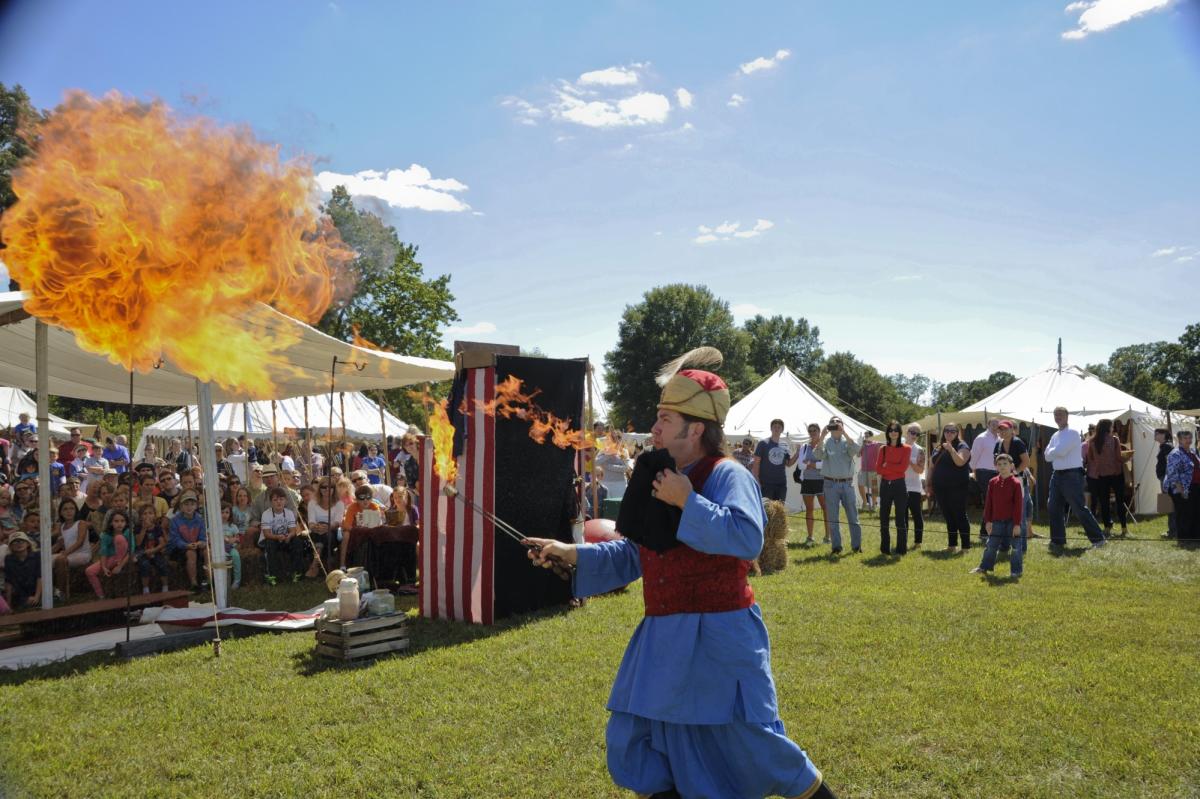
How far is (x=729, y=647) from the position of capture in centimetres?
270

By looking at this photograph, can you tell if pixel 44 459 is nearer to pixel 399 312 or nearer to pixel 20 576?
pixel 20 576

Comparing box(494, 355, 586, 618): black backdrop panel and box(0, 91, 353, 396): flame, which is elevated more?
box(0, 91, 353, 396): flame

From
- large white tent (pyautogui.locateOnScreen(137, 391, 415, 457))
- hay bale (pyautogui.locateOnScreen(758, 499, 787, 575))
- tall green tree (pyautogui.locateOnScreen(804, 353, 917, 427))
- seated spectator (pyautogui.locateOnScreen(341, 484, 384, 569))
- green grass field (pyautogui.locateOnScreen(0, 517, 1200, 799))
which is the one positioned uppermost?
tall green tree (pyautogui.locateOnScreen(804, 353, 917, 427))

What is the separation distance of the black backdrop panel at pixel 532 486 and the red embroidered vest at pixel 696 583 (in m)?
5.02

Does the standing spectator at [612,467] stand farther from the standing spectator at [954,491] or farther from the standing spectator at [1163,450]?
the standing spectator at [1163,450]

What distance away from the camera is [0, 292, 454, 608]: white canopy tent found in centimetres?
773

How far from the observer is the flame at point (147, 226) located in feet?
17.7

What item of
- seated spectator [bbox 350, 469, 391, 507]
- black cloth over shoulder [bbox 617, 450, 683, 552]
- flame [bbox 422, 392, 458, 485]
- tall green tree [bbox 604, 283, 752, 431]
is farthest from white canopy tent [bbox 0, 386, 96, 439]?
tall green tree [bbox 604, 283, 752, 431]

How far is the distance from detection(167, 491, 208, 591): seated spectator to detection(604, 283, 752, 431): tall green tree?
46.4 metres

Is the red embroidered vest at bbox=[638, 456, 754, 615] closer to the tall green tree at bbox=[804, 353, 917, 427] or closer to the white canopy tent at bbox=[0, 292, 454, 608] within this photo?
the white canopy tent at bbox=[0, 292, 454, 608]

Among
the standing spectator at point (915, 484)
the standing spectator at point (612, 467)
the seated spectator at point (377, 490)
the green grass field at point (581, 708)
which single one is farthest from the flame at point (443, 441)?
the standing spectator at point (915, 484)

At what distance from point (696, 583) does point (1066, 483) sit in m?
10.7

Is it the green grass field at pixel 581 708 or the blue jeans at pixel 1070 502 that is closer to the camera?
the green grass field at pixel 581 708

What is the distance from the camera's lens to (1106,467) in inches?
510
